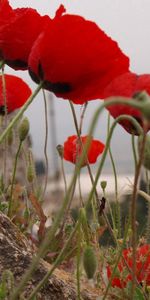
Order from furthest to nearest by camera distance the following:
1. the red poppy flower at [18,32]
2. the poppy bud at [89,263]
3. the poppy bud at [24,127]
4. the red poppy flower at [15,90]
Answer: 1. the red poppy flower at [15,90]
2. the poppy bud at [24,127]
3. the red poppy flower at [18,32]
4. the poppy bud at [89,263]

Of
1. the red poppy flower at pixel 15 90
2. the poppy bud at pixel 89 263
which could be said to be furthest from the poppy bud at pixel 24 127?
the poppy bud at pixel 89 263

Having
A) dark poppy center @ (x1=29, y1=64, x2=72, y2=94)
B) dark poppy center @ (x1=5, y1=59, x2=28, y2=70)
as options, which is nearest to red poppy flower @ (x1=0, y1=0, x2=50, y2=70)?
dark poppy center @ (x1=5, y1=59, x2=28, y2=70)

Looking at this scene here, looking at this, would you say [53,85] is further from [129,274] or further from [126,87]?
[129,274]

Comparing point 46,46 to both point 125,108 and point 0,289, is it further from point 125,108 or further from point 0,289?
point 0,289

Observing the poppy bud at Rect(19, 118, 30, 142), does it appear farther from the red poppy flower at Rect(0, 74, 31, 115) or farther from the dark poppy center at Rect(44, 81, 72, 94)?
the dark poppy center at Rect(44, 81, 72, 94)

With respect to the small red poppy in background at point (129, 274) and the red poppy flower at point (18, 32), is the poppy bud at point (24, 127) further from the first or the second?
the small red poppy in background at point (129, 274)

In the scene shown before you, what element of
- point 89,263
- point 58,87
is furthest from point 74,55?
point 89,263

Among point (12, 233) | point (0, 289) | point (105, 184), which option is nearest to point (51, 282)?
point (12, 233)
